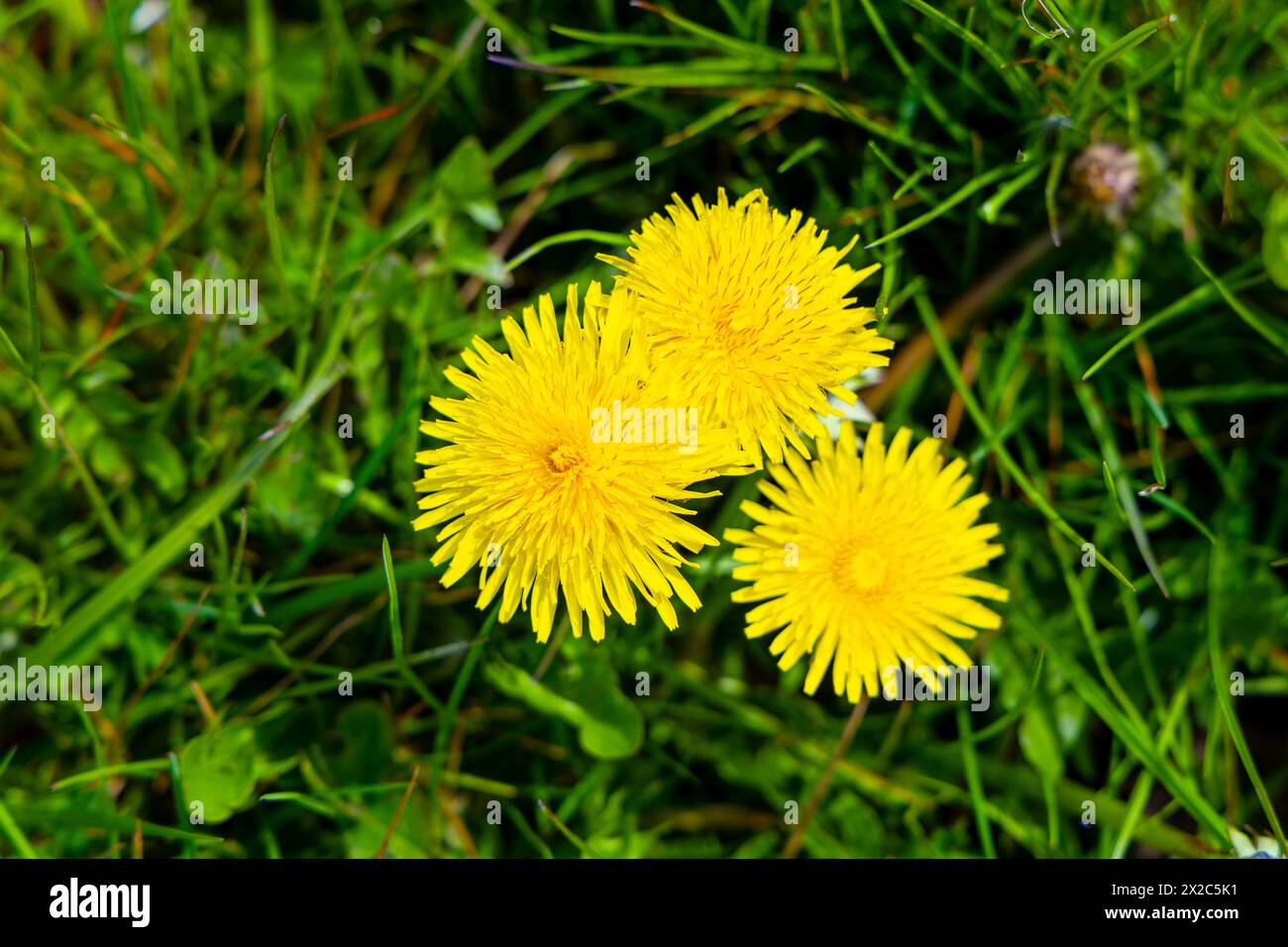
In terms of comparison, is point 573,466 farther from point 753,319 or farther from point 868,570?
point 868,570

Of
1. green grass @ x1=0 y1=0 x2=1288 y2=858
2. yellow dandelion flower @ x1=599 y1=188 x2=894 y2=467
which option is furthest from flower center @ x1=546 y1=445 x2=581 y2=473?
green grass @ x1=0 y1=0 x2=1288 y2=858

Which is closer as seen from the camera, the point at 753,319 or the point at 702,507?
the point at 753,319

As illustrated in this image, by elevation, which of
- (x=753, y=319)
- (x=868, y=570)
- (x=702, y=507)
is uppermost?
(x=753, y=319)

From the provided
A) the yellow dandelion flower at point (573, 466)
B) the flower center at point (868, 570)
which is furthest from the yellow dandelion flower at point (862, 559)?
the yellow dandelion flower at point (573, 466)

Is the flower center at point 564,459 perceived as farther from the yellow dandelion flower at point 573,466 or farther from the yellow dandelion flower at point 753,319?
the yellow dandelion flower at point 753,319

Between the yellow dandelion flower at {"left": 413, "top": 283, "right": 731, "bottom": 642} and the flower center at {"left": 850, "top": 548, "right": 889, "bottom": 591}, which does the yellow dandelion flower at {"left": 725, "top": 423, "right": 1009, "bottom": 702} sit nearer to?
the flower center at {"left": 850, "top": 548, "right": 889, "bottom": 591}

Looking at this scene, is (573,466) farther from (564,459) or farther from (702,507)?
(702,507)

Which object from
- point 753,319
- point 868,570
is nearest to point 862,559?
point 868,570

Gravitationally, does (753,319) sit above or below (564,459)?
above
